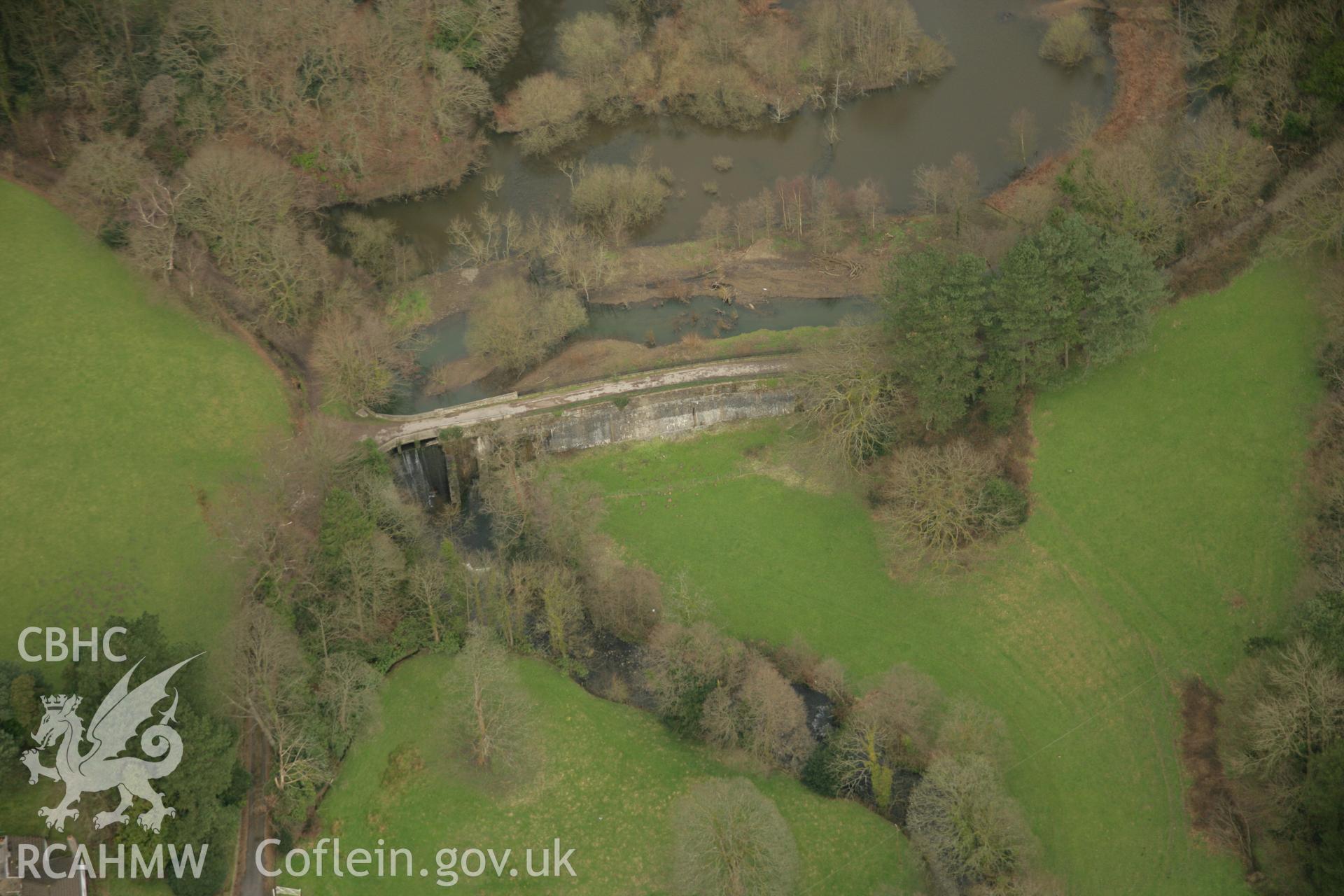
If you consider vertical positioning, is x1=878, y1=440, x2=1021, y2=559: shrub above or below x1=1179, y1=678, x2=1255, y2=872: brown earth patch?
above

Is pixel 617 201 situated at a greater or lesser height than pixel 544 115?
lesser

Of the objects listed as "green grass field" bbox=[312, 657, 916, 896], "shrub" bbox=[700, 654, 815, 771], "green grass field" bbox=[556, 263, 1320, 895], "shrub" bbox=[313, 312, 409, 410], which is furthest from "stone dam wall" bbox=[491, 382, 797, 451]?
"shrub" bbox=[700, 654, 815, 771]

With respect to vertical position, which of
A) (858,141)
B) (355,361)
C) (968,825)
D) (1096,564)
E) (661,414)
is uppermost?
(858,141)

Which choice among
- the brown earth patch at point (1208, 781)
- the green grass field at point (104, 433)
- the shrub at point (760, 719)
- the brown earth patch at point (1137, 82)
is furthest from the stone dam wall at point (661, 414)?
the brown earth patch at point (1208, 781)

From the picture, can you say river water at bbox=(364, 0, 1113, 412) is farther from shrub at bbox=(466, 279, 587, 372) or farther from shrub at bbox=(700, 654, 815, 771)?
shrub at bbox=(700, 654, 815, 771)

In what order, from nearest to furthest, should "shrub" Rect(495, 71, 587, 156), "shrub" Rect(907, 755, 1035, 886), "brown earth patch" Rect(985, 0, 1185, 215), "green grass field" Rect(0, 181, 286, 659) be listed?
"shrub" Rect(907, 755, 1035, 886), "green grass field" Rect(0, 181, 286, 659), "brown earth patch" Rect(985, 0, 1185, 215), "shrub" Rect(495, 71, 587, 156)

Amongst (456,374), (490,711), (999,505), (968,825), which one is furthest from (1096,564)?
(456,374)

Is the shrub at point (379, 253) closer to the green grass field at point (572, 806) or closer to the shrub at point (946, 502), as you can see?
the green grass field at point (572, 806)

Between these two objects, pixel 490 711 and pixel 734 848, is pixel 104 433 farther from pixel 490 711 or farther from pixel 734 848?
pixel 734 848
